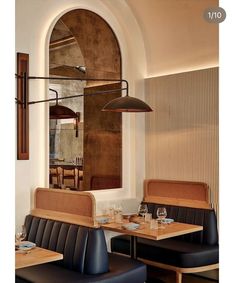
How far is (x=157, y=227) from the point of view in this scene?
169 inches

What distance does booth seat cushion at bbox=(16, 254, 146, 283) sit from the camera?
3613mm

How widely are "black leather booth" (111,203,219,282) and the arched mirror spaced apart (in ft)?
2.88

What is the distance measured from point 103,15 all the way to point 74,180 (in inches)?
86.4

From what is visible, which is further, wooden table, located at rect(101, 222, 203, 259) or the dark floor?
the dark floor

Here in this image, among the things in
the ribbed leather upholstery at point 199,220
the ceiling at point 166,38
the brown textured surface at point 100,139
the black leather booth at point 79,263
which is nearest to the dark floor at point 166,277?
the ribbed leather upholstery at point 199,220

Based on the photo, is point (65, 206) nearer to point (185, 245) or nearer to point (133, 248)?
point (133, 248)

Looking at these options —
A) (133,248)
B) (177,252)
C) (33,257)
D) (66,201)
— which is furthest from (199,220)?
(33,257)

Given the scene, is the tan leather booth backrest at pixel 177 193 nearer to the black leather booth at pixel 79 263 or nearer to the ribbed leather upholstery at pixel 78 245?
the black leather booth at pixel 79 263

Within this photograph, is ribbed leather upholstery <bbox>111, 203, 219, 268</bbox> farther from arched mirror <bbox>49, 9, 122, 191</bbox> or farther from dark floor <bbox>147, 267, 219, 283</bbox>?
arched mirror <bbox>49, 9, 122, 191</bbox>

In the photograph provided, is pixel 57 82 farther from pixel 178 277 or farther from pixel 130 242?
pixel 178 277

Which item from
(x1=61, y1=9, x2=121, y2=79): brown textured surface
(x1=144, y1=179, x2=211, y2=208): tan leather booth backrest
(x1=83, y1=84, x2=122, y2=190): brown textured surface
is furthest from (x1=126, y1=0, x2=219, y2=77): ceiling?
(x1=144, y1=179, x2=211, y2=208): tan leather booth backrest

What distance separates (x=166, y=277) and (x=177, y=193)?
1.05 m
